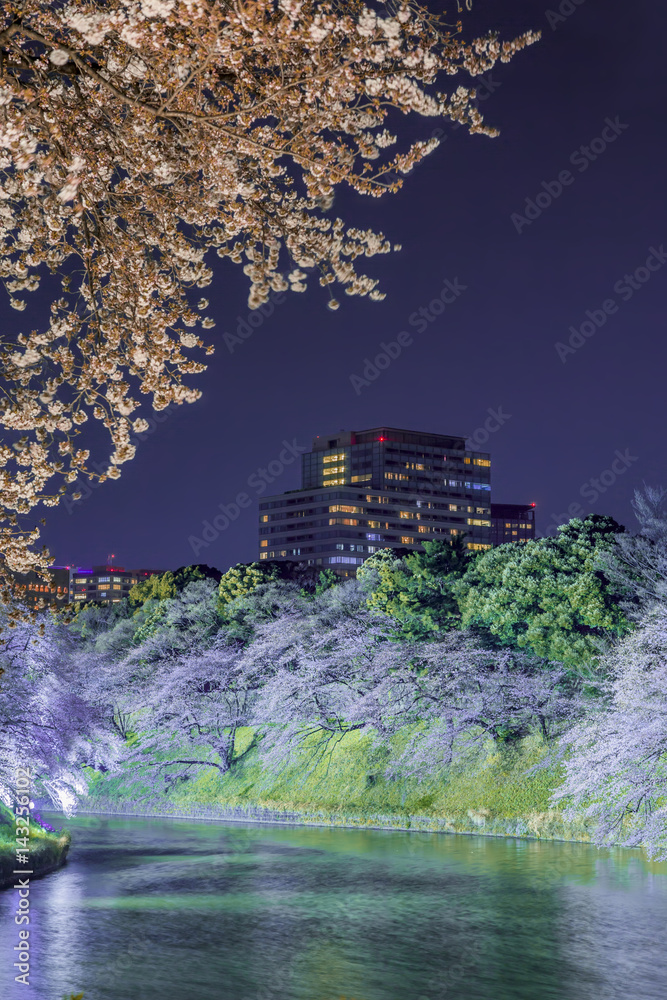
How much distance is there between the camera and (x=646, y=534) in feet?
115

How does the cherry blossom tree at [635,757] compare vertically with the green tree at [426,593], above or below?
below

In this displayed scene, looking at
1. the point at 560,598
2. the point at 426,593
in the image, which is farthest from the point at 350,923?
the point at 426,593

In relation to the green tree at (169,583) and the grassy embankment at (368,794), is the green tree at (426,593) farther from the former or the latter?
the green tree at (169,583)

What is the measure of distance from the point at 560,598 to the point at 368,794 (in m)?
11.3

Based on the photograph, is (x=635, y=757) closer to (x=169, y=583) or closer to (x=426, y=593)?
(x=426, y=593)

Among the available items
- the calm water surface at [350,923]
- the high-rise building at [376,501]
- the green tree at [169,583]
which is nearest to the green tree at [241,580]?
the green tree at [169,583]

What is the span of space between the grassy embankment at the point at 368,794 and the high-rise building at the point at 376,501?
372 ft

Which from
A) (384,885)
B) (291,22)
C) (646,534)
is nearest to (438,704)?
(646,534)

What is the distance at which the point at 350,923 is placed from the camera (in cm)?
2066

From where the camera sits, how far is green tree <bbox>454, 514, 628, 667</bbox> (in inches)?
1277

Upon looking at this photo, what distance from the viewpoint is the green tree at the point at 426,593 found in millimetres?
38562

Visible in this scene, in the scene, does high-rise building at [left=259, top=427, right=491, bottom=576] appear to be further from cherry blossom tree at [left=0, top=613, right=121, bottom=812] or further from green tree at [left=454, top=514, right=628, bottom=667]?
green tree at [left=454, top=514, right=628, bottom=667]

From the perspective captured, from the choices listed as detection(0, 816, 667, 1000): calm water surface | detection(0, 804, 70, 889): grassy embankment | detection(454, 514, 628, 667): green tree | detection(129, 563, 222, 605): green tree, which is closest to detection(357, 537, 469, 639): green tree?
detection(454, 514, 628, 667): green tree

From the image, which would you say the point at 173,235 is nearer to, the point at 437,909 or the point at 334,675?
the point at 437,909
